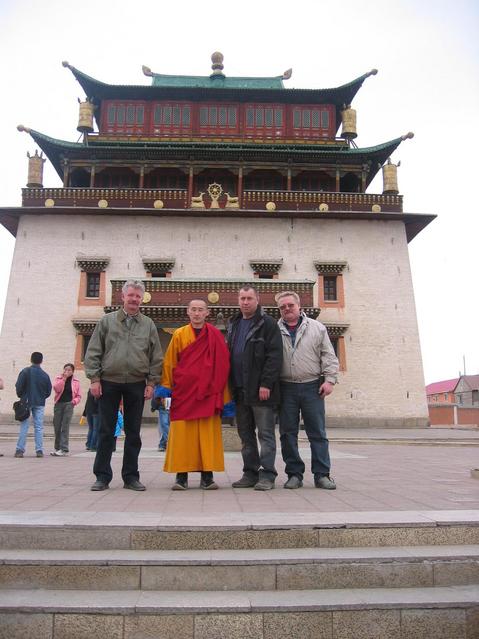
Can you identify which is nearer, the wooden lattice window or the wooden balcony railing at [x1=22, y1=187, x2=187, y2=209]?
the wooden lattice window

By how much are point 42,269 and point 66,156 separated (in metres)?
6.32

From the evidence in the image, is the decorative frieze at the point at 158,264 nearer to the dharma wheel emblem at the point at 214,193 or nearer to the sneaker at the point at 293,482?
the dharma wheel emblem at the point at 214,193

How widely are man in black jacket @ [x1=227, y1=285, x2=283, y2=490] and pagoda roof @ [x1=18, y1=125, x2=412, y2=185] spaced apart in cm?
2277

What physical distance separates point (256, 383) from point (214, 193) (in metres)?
21.6

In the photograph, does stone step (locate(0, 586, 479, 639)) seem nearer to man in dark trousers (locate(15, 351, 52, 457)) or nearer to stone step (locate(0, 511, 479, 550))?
stone step (locate(0, 511, 479, 550))

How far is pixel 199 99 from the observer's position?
29.4m

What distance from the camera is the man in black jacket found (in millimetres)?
5320

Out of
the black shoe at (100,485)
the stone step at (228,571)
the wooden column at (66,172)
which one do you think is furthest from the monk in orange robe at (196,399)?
the wooden column at (66,172)

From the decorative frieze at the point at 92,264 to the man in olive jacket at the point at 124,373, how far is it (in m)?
20.0

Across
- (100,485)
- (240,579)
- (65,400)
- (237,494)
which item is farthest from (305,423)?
(65,400)

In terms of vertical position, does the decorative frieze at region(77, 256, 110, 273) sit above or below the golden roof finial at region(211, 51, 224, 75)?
below

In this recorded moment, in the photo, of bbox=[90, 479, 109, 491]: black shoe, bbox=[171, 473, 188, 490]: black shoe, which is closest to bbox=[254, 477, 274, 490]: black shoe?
bbox=[171, 473, 188, 490]: black shoe

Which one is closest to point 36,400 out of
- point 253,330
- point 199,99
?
point 253,330

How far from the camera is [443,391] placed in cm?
6969
